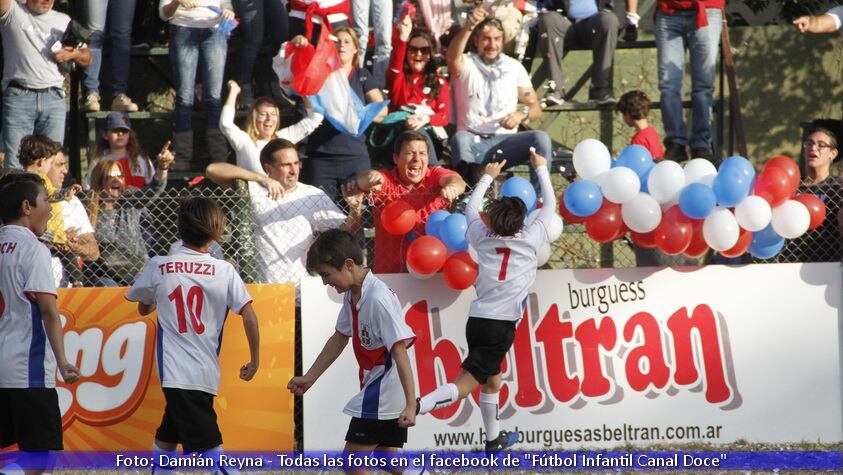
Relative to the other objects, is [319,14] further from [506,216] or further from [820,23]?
[820,23]

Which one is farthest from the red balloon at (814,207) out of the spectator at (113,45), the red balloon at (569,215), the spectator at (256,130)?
the spectator at (113,45)

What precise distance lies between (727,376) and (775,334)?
1.53 feet

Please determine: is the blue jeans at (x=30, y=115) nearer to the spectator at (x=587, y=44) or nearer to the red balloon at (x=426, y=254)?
the red balloon at (x=426, y=254)

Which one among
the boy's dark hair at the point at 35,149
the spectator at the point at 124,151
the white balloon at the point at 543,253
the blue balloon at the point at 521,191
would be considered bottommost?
the spectator at the point at 124,151

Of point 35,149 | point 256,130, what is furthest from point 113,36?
point 35,149

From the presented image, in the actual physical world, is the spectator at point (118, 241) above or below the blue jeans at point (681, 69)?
below

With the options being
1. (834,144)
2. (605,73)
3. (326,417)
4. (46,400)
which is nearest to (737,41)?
(605,73)

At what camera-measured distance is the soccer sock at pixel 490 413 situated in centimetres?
780

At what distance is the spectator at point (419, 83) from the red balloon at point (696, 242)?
2.58 meters

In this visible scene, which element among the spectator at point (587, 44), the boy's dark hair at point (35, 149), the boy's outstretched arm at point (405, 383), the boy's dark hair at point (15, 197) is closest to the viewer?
the boy's outstretched arm at point (405, 383)

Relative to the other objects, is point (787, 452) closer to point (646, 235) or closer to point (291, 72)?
point (646, 235)

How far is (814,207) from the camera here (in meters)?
8.16

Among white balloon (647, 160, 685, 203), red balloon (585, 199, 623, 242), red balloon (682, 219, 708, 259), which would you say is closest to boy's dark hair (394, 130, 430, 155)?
red balloon (585, 199, 623, 242)

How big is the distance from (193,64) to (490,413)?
4.58m
